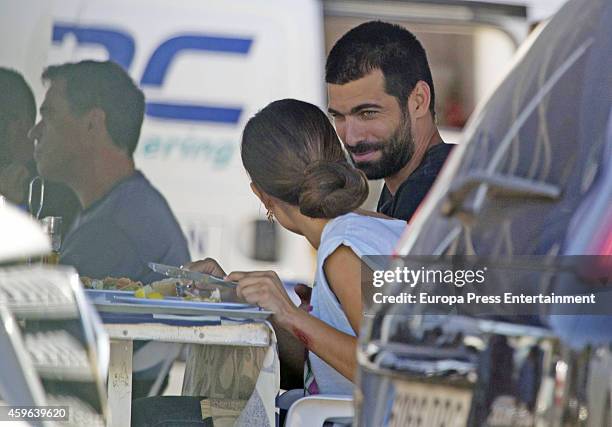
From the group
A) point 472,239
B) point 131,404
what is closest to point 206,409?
point 131,404

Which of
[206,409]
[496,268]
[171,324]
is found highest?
[496,268]

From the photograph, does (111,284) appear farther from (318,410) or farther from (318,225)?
(318,410)

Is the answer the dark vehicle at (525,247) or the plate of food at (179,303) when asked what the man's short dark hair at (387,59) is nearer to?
the plate of food at (179,303)

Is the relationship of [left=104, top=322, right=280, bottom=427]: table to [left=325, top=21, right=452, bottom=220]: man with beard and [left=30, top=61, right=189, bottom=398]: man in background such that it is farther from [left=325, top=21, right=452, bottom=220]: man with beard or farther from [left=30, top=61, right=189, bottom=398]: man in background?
[left=325, top=21, right=452, bottom=220]: man with beard

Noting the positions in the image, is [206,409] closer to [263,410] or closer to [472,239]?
[263,410]

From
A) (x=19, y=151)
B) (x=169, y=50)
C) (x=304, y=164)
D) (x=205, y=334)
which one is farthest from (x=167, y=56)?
(x=205, y=334)

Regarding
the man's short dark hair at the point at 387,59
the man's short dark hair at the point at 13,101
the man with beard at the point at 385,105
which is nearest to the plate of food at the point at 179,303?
the man with beard at the point at 385,105

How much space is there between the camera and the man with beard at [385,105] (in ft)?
12.2

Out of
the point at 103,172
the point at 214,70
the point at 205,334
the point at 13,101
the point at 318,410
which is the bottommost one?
the point at 318,410

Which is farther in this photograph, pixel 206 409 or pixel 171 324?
pixel 206 409

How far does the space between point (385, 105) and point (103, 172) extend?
0.92m

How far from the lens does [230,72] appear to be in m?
3.79

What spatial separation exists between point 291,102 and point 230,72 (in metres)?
0.26

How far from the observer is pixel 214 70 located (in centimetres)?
377
